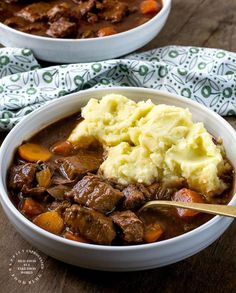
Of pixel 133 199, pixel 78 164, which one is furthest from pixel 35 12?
pixel 133 199

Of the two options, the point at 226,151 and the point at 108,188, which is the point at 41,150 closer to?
the point at 108,188

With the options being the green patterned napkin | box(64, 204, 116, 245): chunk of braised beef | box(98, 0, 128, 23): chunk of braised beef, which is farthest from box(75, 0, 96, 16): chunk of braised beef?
box(64, 204, 116, 245): chunk of braised beef

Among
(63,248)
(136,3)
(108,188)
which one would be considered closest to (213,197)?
(108,188)

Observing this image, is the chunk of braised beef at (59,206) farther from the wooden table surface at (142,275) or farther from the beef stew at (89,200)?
the wooden table surface at (142,275)

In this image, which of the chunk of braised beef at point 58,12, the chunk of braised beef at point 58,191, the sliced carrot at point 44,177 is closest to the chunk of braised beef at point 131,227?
the chunk of braised beef at point 58,191

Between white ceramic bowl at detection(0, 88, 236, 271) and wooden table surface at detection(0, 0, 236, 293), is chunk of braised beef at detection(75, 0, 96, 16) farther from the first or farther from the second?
wooden table surface at detection(0, 0, 236, 293)

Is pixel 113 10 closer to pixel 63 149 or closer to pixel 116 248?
pixel 63 149

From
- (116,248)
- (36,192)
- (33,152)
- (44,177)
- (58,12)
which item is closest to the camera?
(116,248)
